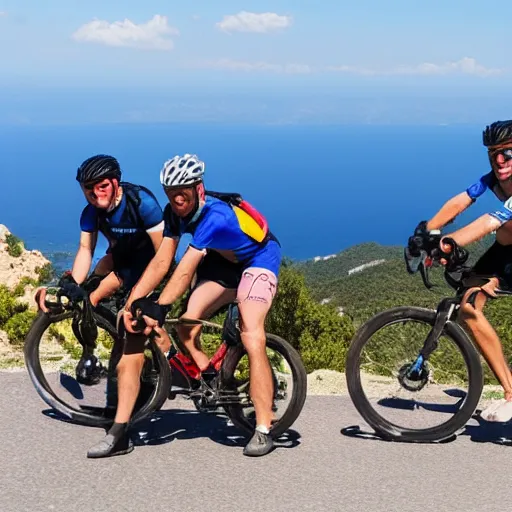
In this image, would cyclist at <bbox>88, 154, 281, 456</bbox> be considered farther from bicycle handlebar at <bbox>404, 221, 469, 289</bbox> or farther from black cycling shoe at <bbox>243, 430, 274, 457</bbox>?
bicycle handlebar at <bbox>404, 221, 469, 289</bbox>

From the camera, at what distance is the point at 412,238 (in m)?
4.70

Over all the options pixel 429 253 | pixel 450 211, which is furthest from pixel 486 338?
pixel 450 211

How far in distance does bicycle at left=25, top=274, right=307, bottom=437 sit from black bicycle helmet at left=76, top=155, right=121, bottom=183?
0.85m

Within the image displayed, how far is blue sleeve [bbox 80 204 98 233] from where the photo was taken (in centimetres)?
495

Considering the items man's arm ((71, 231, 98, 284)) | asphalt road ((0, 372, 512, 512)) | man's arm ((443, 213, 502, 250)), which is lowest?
asphalt road ((0, 372, 512, 512))

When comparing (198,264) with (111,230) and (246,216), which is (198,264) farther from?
(111,230)

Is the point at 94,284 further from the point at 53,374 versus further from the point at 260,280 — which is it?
the point at 260,280

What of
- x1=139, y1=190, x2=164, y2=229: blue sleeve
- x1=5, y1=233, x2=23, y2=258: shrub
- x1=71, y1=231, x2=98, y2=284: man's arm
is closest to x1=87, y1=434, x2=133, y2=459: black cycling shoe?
x1=71, y1=231, x2=98, y2=284: man's arm

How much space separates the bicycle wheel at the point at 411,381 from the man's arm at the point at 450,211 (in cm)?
64

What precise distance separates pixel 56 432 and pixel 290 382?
169 cm

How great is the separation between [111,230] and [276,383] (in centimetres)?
162

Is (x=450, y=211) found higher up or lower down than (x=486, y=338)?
higher up

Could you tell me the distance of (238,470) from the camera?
13.6 ft

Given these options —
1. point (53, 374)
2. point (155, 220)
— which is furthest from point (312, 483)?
point (53, 374)
